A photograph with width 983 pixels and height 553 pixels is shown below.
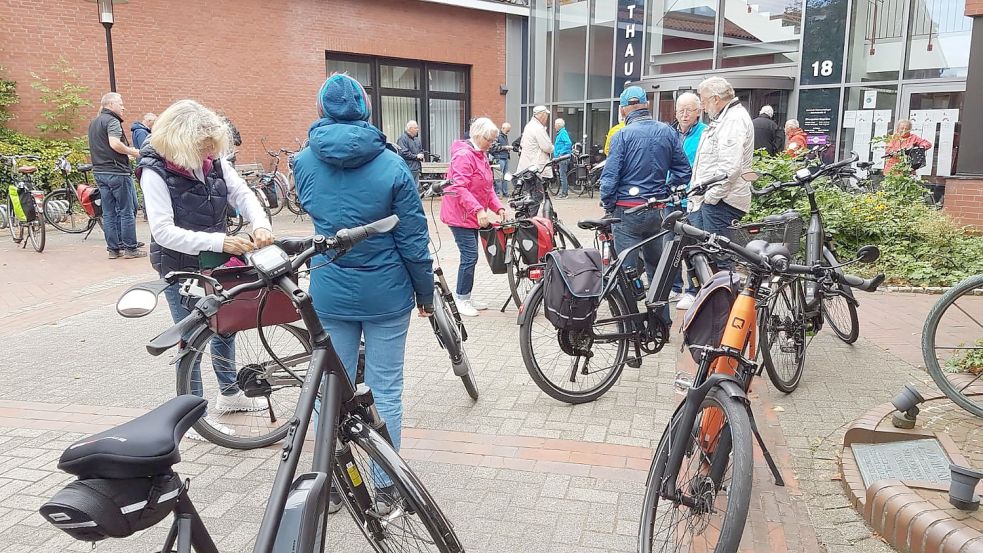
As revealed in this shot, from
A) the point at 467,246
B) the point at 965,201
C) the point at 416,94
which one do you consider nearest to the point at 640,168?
the point at 467,246

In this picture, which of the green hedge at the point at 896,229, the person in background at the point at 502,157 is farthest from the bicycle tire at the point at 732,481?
the person in background at the point at 502,157

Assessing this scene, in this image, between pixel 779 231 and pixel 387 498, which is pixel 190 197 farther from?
pixel 779 231

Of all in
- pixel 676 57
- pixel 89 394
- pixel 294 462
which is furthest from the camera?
pixel 676 57

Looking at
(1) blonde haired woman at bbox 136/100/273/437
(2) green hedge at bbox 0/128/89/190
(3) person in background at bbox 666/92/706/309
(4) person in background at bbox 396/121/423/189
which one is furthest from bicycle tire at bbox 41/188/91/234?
(3) person in background at bbox 666/92/706/309

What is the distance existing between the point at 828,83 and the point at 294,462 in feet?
48.3

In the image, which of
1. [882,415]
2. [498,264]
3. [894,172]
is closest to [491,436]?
[882,415]

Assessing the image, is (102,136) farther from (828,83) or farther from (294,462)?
(828,83)

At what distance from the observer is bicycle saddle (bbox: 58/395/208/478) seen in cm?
149

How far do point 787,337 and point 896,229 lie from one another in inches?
174

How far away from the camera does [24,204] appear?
949 centimetres

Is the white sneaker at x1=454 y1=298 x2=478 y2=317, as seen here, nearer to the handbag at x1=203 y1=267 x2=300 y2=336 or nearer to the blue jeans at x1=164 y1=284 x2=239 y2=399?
the blue jeans at x1=164 y1=284 x2=239 y2=399

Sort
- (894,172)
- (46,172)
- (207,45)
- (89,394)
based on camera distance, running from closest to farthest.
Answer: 1. (89,394)
2. (894,172)
3. (46,172)
4. (207,45)

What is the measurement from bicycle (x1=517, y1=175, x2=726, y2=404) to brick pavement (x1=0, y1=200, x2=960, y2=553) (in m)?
0.16

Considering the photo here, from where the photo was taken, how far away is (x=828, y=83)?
1397 cm
